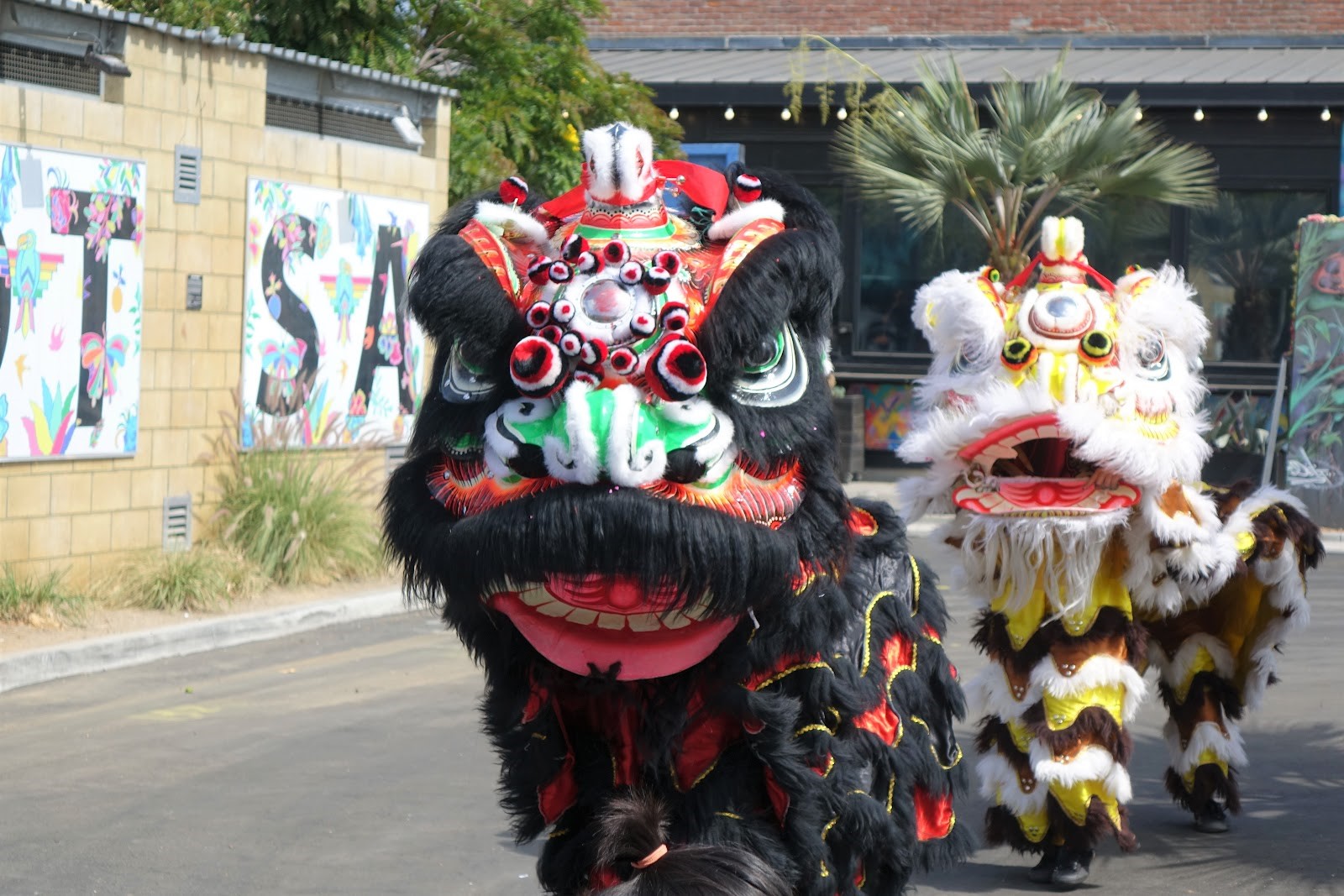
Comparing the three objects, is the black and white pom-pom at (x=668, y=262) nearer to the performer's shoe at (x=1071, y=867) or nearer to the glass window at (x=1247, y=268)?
the performer's shoe at (x=1071, y=867)

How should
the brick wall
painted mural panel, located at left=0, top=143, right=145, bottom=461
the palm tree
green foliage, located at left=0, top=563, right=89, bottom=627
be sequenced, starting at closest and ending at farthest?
green foliage, located at left=0, top=563, right=89, bottom=627 → painted mural panel, located at left=0, top=143, right=145, bottom=461 → the palm tree → the brick wall

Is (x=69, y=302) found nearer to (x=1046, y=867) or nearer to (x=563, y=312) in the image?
(x=1046, y=867)

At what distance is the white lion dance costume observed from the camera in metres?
5.48

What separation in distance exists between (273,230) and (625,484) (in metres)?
9.98

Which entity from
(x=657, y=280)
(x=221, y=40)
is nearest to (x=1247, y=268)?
(x=221, y=40)

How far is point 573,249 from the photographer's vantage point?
10.5ft

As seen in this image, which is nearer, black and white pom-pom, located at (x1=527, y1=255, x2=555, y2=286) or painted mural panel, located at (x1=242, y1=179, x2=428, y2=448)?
black and white pom-pom, located at (x1=527, y1=255, x2=555, y2=286)

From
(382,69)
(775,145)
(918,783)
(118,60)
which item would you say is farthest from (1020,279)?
(775,145)

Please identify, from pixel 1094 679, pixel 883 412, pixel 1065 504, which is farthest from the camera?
pixel 883 412

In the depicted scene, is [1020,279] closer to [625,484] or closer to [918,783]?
[918,783]

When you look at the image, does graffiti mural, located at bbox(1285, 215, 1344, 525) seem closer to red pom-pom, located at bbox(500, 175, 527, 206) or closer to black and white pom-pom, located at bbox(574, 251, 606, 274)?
red pom-pom, located at bbox(500, 175, 527, 206)

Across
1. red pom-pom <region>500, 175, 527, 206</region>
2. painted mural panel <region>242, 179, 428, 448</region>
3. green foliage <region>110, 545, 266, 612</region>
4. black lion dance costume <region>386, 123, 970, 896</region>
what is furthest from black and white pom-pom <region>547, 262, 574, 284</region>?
painted mural panel <region>242, 179, 428, 448</region>

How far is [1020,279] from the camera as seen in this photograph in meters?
6.15

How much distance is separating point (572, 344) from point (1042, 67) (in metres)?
19.0
